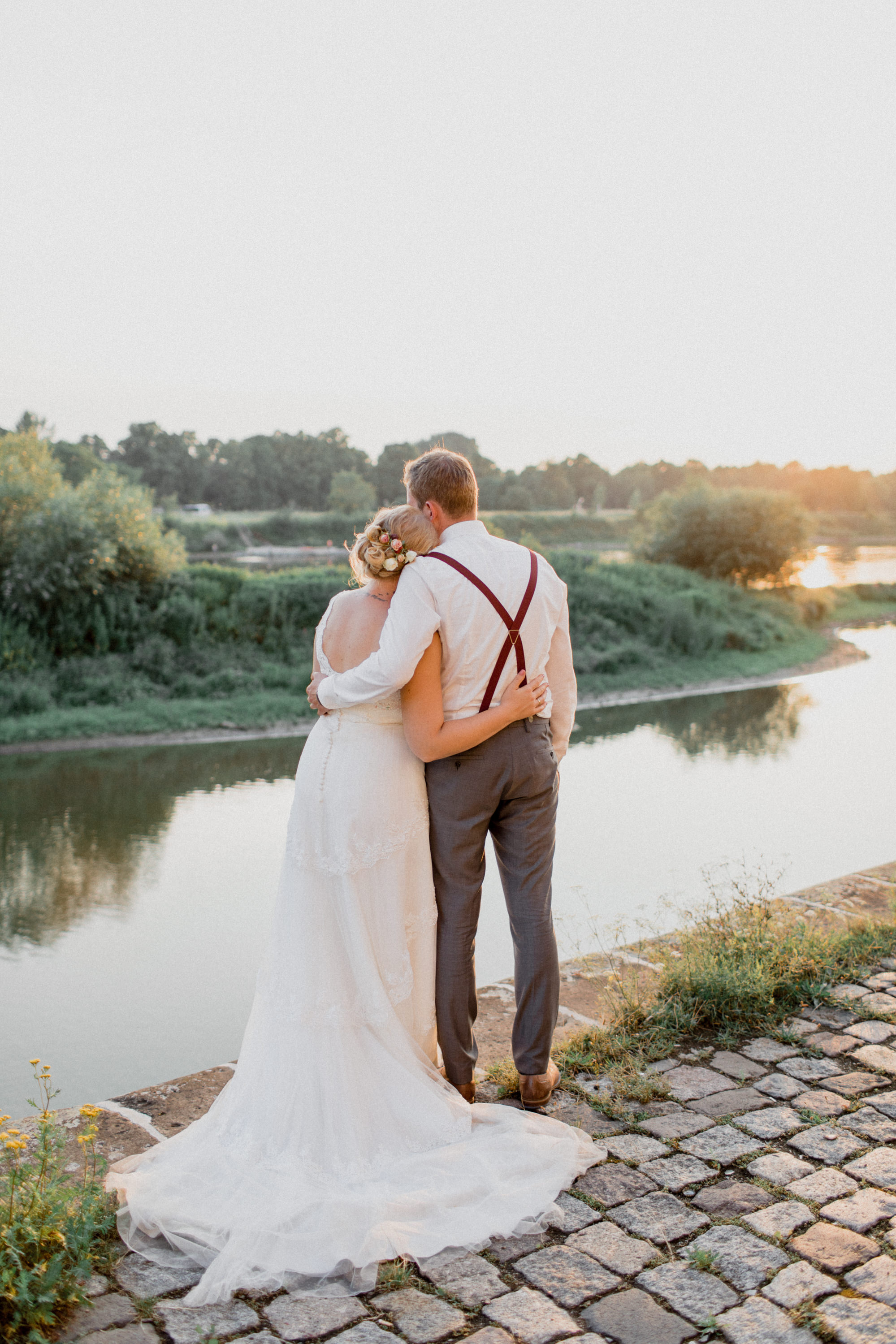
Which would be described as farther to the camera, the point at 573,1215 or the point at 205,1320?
the point at 573,1215

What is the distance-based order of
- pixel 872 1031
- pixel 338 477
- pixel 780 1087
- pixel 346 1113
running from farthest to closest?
1. pixel 338 477
2. pixel 872 1031
3. pixel 780 1087
4. pixel 346 1113

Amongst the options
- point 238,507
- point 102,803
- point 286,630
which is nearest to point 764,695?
point 286,630

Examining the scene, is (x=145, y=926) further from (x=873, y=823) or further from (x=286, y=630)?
(x=286, y=630)

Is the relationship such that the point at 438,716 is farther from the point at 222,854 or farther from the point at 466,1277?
the point at 222,854

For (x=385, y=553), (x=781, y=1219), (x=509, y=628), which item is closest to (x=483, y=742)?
(x=509, y=628)

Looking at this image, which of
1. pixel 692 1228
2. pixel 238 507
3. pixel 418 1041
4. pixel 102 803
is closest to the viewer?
pixel 692 1228

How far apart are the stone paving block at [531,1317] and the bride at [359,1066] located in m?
0.22

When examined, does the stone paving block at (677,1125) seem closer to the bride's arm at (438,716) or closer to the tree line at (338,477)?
the bride's arm at (438,716)

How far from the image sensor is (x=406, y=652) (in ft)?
9.47

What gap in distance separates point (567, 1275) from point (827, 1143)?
1067mm

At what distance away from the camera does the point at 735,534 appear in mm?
27172

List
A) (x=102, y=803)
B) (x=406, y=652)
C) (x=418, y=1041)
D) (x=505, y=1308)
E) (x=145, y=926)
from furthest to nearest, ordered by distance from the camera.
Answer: (x=102, y=803), (x=145, y=926), (x=418, y=1041), (x=406, y=652), (x=505, y=1308)

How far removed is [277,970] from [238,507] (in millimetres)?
59193

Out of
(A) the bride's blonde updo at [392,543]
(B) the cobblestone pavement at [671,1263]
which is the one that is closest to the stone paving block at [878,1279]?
(B) the cobblestone pavement at [671,1263]
